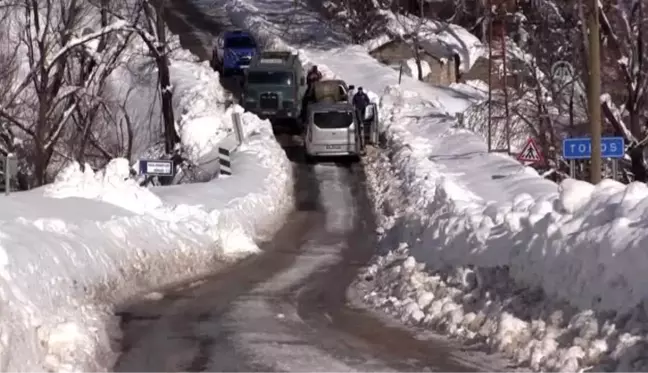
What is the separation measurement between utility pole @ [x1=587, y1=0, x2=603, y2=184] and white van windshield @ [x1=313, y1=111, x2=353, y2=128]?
15.7 m

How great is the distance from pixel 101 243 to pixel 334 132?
20013 mm

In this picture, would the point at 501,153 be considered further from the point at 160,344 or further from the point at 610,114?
the point at 160,344

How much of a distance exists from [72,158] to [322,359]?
34231mm

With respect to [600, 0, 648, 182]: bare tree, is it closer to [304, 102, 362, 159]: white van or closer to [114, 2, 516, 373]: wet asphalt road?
[304, 102, 362, 159]: white van

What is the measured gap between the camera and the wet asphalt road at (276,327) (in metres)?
11.5

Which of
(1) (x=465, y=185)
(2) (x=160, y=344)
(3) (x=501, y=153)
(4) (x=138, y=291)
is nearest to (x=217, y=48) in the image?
(3) (x=501, y=153)

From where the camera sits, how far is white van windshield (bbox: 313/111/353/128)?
1410 inches

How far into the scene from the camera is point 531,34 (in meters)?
57.5

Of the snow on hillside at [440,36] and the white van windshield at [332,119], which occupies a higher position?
the snow on hillside at [440,36]

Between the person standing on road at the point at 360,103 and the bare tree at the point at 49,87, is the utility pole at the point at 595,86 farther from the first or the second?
the bare tree at the point at 49,87

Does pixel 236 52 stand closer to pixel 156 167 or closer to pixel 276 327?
pixel 156 167

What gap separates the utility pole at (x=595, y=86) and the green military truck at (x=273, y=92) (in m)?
21.1

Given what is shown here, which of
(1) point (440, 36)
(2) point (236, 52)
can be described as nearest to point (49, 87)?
(2) point (236, 52)

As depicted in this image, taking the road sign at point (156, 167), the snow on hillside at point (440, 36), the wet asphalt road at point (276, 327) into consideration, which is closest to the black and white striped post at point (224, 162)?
the road sign at point (156, 167)
